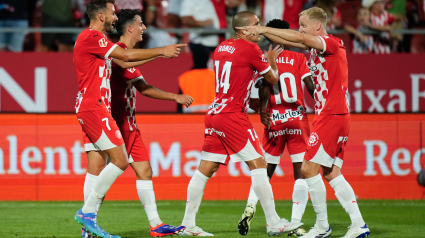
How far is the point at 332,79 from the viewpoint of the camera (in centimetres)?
616

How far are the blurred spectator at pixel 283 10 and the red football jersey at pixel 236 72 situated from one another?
615cm

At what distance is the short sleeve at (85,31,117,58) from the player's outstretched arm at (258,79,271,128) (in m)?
1.88

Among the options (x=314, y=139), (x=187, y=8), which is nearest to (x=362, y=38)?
(x=187, y=8)

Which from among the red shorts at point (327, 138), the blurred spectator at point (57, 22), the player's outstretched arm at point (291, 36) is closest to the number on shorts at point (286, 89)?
the red shorts at point (327, 138)

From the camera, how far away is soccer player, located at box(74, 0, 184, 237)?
605 cm

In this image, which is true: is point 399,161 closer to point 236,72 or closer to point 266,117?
point 266,117

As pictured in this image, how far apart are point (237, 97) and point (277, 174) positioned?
174 inches

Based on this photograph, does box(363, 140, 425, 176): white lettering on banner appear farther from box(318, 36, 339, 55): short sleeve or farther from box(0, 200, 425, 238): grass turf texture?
box(318, 36, 339, 55): short sleeve

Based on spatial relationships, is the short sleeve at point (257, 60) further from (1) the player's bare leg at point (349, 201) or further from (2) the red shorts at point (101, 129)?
(2) the red shorts at point (101, 129)

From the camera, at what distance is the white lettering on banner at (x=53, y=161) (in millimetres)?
10445

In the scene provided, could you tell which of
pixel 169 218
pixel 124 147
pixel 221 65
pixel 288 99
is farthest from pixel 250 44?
pixel 169 218

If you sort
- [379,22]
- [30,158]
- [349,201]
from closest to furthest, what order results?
[349,201] → [30,158] → [379,22]

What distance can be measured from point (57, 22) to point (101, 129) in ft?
22.8

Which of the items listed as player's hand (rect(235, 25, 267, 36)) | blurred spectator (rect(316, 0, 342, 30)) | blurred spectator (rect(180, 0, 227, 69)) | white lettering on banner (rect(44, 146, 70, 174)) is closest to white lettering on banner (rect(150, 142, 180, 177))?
white lettering on banner (rect(44, 146, 70, 174))
